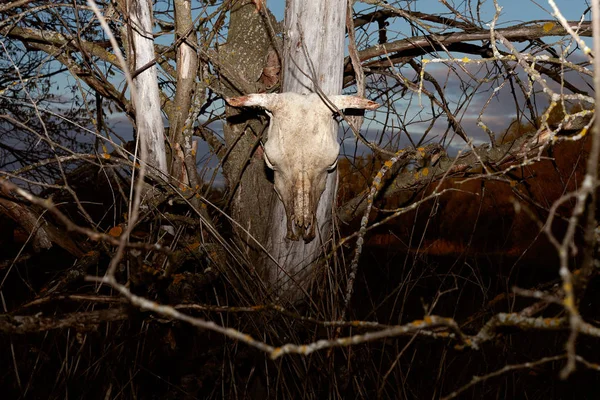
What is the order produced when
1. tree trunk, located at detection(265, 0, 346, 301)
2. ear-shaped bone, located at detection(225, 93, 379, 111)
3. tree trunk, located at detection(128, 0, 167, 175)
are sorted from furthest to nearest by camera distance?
tree trunk, located at detection(128, 0, 167, 175)
tree trunk, located at detection(265, 0, 346, 301)
ear-shaped bone, located at detection(225, 93, 379, 111)

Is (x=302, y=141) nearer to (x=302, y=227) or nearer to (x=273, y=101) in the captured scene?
(x=273, y=101)

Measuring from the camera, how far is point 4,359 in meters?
4.14

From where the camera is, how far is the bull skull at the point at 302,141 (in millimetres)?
2566

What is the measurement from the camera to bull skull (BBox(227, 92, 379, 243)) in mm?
2566

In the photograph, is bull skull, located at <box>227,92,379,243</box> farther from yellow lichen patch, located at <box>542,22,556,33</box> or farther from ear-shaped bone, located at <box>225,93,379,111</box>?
yellow lichen patch, located at <box>542,22,556,33</box>

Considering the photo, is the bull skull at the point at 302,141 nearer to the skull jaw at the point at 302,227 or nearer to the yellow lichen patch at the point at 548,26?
the skull jaw at the point at 302,227

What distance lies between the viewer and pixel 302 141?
8.40 feet

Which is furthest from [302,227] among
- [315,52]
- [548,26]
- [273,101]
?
[548,26]

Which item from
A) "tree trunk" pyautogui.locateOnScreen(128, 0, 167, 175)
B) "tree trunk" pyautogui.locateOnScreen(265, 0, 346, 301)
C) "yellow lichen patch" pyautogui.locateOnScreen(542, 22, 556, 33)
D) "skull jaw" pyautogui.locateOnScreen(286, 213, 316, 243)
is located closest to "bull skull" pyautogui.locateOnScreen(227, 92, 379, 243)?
"skull jaw" pyautogui.locateOnScreen(286, 213, 316, 243)

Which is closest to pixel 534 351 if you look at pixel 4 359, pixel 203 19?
pixel 203 19

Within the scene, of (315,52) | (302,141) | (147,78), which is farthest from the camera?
(147,78)

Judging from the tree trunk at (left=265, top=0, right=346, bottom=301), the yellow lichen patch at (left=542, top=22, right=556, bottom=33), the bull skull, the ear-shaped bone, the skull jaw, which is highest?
the yellow lichen patch at (left=542, top=22, right=556, bottom=33)

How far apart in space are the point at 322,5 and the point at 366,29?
122 centimetres

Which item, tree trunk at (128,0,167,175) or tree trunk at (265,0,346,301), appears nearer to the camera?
tree trunk at (265,0,346,301)
